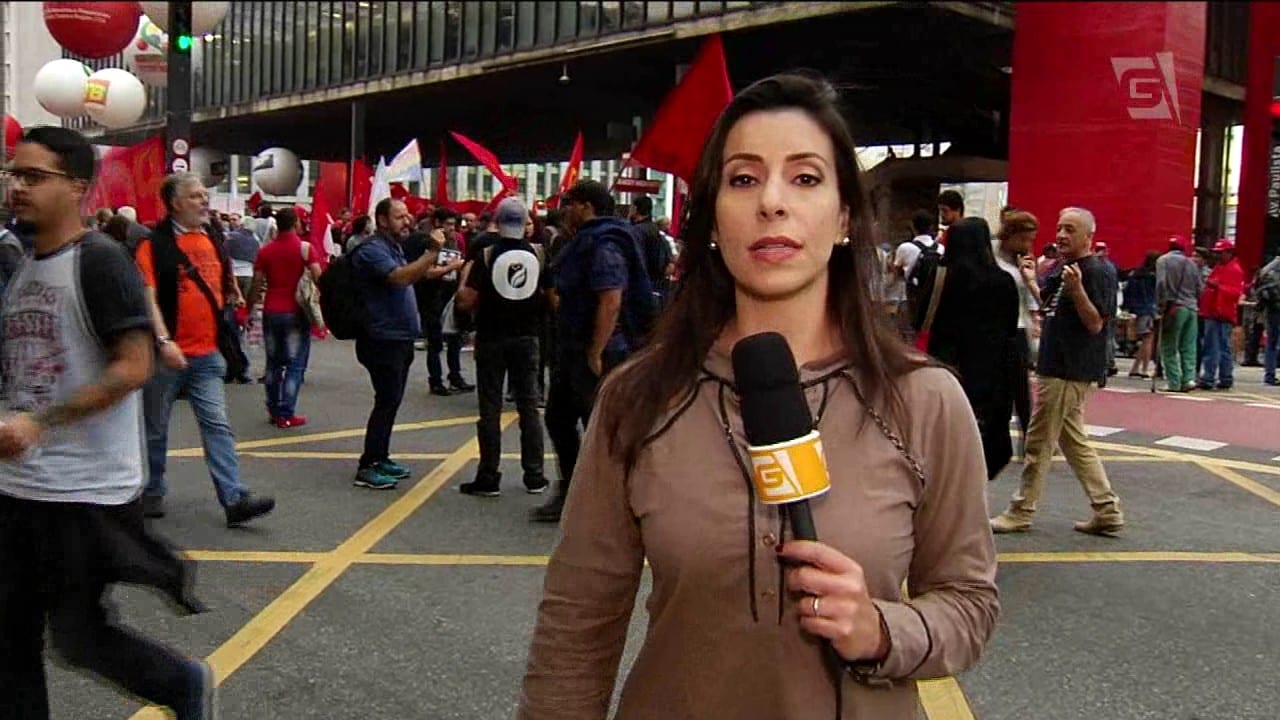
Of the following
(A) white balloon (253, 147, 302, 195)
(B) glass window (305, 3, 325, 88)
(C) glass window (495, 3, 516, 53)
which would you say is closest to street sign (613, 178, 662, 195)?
(C) glass window (495, 3, 516, 53)

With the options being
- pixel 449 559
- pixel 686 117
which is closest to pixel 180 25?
pixel 686 117

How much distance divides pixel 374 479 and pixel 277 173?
104 ft

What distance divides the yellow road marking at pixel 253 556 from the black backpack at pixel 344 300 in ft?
5.29

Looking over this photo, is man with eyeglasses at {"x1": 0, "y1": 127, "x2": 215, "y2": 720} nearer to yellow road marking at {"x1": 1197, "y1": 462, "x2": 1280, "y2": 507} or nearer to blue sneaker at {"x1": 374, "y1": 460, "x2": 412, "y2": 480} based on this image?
blue sneaker at {"x1": 374, "y1": 460, "x2": 412, "y2": 480}

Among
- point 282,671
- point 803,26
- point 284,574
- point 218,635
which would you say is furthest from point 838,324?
point 803,26

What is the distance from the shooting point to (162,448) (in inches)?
239

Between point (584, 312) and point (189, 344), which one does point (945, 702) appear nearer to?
point (584, 312)

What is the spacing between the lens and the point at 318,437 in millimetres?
8570

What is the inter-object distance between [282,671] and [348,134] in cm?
4053

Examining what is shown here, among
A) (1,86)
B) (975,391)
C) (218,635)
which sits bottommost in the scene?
(218,635)

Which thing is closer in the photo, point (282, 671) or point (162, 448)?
point (282, 671)

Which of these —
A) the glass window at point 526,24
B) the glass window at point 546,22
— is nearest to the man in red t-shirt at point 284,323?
the glass window at point 546,22

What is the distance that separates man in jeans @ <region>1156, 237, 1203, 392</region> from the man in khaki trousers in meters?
7.80

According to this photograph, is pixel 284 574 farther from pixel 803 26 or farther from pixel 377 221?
pixel 803 26
